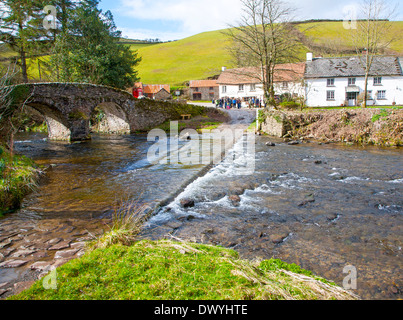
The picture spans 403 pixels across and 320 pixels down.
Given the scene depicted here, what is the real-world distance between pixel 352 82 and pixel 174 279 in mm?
49071

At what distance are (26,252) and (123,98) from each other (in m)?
24.0

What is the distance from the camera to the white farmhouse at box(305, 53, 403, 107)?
43344 millimetres

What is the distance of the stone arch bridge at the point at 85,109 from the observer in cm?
2270

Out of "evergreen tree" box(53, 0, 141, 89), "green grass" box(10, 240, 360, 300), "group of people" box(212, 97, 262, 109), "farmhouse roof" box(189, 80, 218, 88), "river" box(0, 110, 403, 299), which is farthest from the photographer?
"farmhouse roof" box(189, 80, 218, 88)

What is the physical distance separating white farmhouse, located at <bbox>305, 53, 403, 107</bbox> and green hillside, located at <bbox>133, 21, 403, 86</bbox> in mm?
20960

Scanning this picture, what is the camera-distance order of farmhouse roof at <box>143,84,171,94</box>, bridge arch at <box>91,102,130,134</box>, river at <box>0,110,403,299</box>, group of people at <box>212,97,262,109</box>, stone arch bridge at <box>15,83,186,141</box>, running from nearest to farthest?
river at <box>0,110,403,299</box> < stone arch bridge at <box>15,83,186,141</box> < bridge arch at <box>91,102,130,134</box> < group of people at <box>212,97,262,109</box> < farmhouse roof at <box>143,84,171,94</box>

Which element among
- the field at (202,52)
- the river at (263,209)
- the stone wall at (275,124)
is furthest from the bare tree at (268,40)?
the field at (202,52)

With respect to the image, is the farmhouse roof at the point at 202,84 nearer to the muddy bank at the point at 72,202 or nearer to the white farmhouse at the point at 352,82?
the white farmhouse at the point at 352,82

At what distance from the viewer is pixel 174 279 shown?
12.0 feet

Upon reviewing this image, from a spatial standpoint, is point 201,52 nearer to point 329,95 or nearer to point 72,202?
point 329,95

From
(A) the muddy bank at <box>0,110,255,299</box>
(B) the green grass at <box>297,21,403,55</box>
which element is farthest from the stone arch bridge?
(B) the green grass at <box>297,21,403,55</box>

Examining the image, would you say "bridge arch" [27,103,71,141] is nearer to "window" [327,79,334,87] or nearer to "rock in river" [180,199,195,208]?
"rock in river" [180,199,195,208]

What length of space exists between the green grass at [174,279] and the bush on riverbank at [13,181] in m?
5.72
